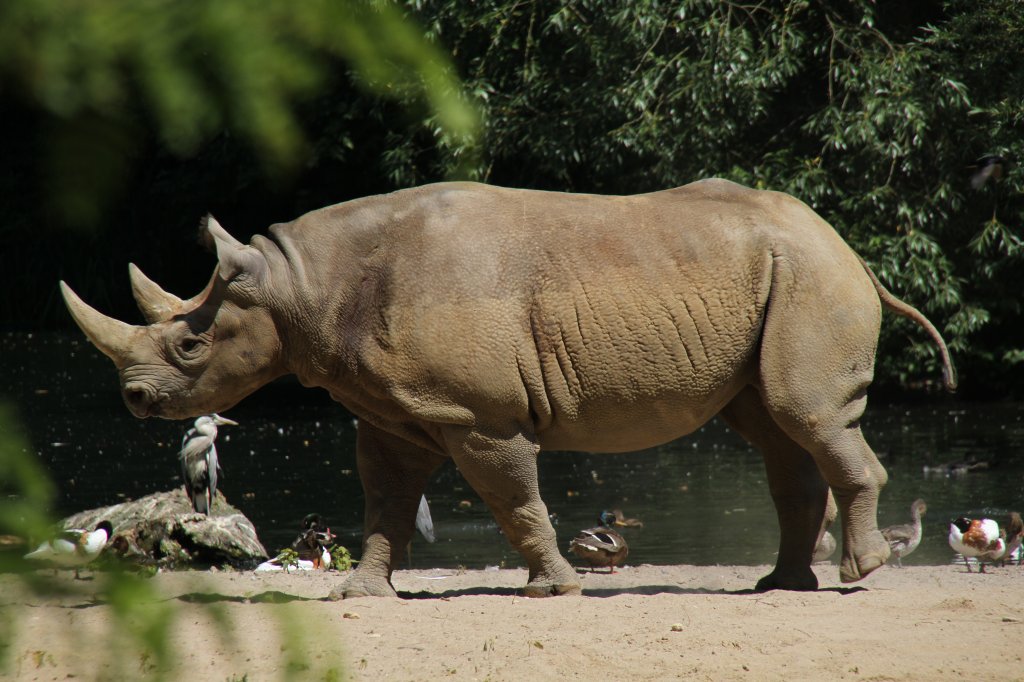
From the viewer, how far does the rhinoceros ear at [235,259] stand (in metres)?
6.54

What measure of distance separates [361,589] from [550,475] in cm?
834

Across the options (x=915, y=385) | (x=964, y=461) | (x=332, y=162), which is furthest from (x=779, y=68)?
(x=332, y=162)

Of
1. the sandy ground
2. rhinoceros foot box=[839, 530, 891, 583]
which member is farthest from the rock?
rhinoceros foot box=[839, 530, 891, 583]

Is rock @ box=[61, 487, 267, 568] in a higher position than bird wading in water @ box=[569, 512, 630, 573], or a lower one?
lower

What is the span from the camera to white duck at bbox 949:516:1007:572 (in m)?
9.42

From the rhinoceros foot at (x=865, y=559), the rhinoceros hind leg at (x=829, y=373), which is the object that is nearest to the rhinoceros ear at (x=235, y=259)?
the rhinoceros hind leg at (x=829, y=373)

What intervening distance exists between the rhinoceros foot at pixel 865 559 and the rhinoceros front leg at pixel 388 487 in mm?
2199

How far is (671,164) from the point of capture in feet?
54.6

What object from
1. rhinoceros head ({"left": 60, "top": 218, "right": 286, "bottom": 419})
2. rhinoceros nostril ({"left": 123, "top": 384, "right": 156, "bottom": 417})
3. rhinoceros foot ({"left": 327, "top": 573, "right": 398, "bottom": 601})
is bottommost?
rhinoceros foot ({"left": 327, "top": 573, "right": 398, "bottom": 601})

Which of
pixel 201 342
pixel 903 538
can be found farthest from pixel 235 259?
pixel 903 538

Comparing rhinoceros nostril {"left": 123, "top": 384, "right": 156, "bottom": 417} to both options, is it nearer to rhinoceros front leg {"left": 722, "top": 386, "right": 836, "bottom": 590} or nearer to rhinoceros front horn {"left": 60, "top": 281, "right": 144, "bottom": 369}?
rhinoceros front horn {"left": 60, "top": 281, "right": 144, "bottom": 369}

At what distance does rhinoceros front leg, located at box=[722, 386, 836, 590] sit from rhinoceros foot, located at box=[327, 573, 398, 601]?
81.1 inches

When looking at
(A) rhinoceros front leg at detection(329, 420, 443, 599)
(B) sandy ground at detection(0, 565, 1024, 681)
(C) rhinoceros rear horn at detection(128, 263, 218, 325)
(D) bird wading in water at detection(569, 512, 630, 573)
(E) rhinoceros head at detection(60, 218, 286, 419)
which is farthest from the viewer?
(D) bird wading in water at detection(569, 512, 630, 573)

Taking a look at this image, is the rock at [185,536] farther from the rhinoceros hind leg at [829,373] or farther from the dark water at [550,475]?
the rhinoceros hind leg at [829,373]
